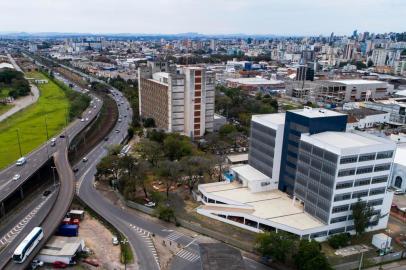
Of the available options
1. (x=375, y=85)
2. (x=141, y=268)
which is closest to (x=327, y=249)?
(x=141, y=268)

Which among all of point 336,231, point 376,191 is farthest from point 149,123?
point 376,191

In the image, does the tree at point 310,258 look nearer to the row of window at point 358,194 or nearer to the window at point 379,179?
the row of window at point 358,194

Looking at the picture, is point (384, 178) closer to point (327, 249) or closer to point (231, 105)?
point (327, 249)

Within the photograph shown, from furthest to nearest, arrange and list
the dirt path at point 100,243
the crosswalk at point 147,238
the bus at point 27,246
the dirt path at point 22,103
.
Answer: the dirt path at point 22,103
the crosswalk at point 147,238
the dirt path at point 100,243
the bus at point 27,246

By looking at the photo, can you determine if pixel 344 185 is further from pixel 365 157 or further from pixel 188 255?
pixel 188 255

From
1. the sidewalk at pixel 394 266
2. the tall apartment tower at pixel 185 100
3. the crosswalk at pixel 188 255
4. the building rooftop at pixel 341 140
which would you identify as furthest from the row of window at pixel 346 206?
the tall apartment tower at pixel 185 100
